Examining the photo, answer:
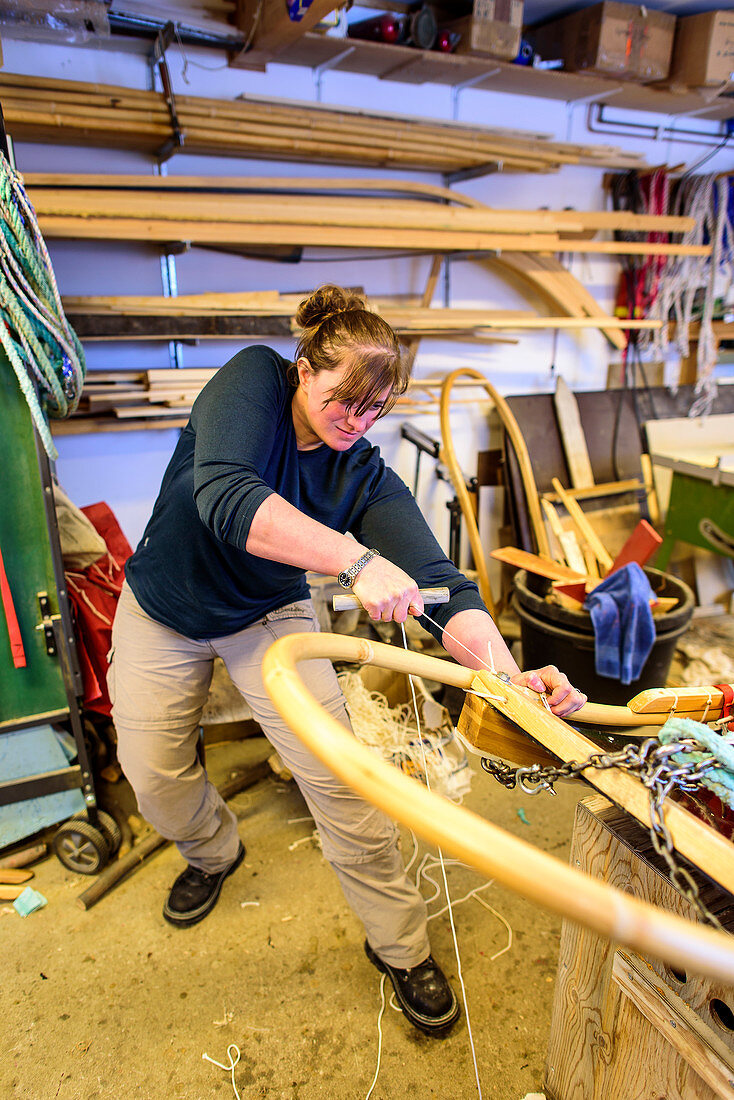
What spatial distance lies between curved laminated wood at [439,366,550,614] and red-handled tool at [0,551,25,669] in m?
1.63

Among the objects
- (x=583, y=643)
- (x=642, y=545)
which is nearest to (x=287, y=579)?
(x=583, y=643)

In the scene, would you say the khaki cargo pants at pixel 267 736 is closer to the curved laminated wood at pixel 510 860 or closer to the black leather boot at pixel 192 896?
the black leather boot at pixel 192 896

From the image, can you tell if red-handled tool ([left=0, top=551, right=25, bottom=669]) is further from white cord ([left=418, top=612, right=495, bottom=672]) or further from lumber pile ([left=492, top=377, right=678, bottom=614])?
lumber pile ([left=492, top=377, right=678, bottom=614])

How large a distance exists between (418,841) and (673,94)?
3.41 metres

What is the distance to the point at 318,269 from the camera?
3.01 m

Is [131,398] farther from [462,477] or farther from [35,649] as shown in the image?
[462,477]

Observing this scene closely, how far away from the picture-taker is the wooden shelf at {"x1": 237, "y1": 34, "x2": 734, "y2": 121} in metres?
2.56

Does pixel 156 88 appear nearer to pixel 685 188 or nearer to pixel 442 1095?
pixel 685 188

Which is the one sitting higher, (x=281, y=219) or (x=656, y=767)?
(x=281, y=219)

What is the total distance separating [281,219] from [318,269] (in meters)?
0.45

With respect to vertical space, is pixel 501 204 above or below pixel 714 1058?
above

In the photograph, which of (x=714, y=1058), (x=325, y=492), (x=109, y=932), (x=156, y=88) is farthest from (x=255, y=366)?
(x=156, y=88)

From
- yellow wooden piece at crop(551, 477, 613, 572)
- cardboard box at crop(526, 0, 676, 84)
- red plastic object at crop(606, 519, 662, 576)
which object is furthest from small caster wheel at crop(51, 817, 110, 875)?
cardboard box at crop(526, 0, 676, 84)

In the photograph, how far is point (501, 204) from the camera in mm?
3348
